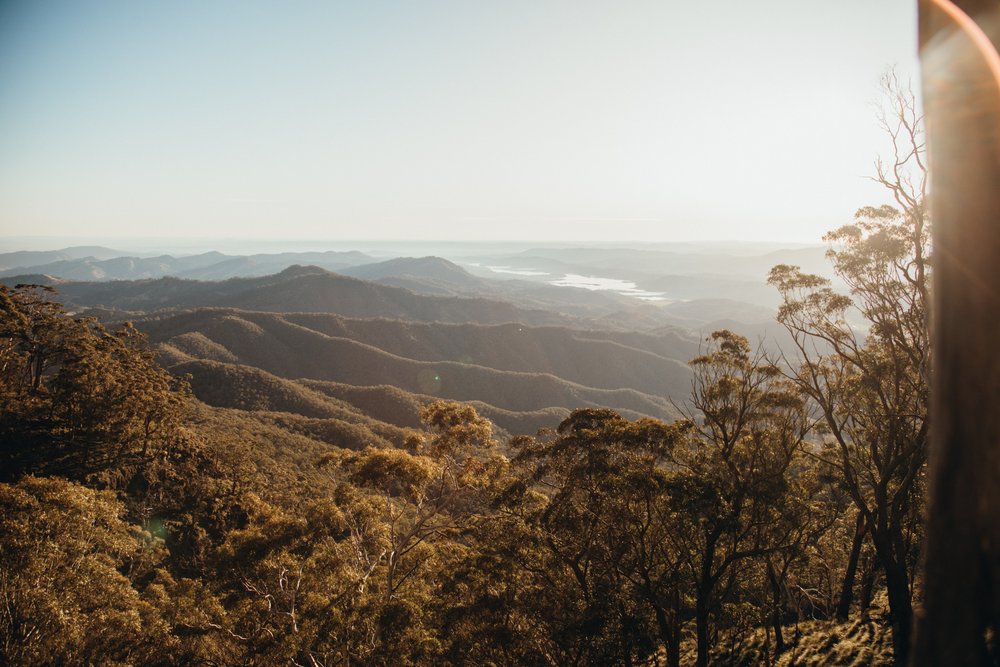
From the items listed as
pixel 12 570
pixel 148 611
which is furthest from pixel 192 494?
pixel 12 570

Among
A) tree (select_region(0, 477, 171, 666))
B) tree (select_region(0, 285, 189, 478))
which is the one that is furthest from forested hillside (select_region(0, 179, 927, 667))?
tree (select_region(0, 285, 189, 478))

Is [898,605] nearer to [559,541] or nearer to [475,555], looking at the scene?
[559,541]

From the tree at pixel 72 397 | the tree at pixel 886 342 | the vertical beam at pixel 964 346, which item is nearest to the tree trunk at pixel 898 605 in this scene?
the tree at pixel 886 342

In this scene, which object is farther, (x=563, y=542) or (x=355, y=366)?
(x=355, y=366)

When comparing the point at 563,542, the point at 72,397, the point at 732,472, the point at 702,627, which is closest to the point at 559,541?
the point at 563,542

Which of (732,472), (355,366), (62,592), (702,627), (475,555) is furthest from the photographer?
(355,366)

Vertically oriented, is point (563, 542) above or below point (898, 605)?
above

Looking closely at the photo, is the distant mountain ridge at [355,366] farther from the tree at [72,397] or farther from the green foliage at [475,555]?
the green foliage at [475,555]

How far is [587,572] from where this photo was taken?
13.2 meters

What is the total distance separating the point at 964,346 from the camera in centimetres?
168

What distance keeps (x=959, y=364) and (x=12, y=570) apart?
1566cm

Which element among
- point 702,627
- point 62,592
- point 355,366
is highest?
point 62,592

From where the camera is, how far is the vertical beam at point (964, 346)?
57.7 inches

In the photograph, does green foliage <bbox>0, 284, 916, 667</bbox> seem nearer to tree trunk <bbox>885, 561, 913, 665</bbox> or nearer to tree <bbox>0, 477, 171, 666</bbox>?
tree <bbox>0, 477, 171, 666</bbox>
